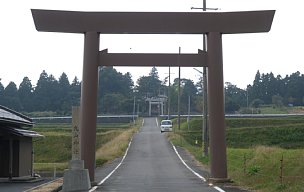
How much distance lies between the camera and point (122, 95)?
140 metres

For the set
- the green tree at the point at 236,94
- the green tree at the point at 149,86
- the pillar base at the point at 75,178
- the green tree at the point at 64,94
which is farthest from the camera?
the green tree at the point at 149,86

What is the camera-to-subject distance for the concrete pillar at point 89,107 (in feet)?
61.2

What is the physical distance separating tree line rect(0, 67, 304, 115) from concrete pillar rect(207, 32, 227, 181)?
96.6 metres

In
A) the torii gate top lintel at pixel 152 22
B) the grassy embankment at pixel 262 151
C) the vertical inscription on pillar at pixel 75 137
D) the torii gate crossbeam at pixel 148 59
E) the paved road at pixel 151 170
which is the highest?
the torii gate top lintel at pixel 152 22

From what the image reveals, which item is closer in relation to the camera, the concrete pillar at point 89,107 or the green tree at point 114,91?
the concrete pillar at point 89,107

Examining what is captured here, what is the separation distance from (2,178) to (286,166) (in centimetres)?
1396

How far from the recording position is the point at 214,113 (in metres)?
18.8

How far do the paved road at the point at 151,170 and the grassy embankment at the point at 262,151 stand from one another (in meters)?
1.89

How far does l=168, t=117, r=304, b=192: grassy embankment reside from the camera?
699 inches

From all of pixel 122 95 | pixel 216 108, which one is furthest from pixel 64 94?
pixel 216 108

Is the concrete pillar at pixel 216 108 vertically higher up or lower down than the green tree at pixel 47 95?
lower down

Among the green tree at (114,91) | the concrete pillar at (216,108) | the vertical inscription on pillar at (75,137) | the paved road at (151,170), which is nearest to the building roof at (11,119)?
the paved road at (151,170)

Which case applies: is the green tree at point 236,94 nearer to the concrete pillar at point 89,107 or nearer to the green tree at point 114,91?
the green tree at point 114,91

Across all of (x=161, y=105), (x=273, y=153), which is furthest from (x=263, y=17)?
(x=161, y=105)
